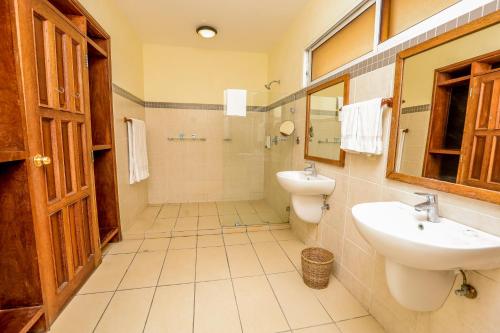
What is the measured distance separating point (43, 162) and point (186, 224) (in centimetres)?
172

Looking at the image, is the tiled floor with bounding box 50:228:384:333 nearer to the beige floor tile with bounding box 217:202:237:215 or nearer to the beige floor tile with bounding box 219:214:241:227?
the beige floor tile with bounding box 219:214:241:227

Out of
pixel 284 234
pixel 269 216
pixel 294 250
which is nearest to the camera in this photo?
pixel 294 250

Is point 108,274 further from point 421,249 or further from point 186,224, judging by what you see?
point 421,249

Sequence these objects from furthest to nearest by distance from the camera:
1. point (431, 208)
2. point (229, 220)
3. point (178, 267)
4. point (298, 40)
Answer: point (229, 220), point (298, 40), point (178, 267), point (431, 208)

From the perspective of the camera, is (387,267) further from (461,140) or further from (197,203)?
(197,203)

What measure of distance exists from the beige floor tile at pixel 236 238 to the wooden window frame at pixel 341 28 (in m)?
1.79

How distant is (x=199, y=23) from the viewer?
266cm

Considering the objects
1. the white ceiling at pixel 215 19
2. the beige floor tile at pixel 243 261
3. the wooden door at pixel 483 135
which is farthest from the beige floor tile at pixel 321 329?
the white ceiling at pixel 215 19

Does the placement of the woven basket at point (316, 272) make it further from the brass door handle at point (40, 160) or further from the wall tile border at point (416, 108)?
the brass door handle at point (40, 160)

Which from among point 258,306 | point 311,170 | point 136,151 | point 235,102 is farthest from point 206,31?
point 258,306

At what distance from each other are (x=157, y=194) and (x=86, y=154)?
1862mm

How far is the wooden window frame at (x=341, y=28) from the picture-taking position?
1460mm

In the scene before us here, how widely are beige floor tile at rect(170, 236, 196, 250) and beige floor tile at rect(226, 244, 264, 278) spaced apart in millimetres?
390

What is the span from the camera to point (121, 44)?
246 centimetres
